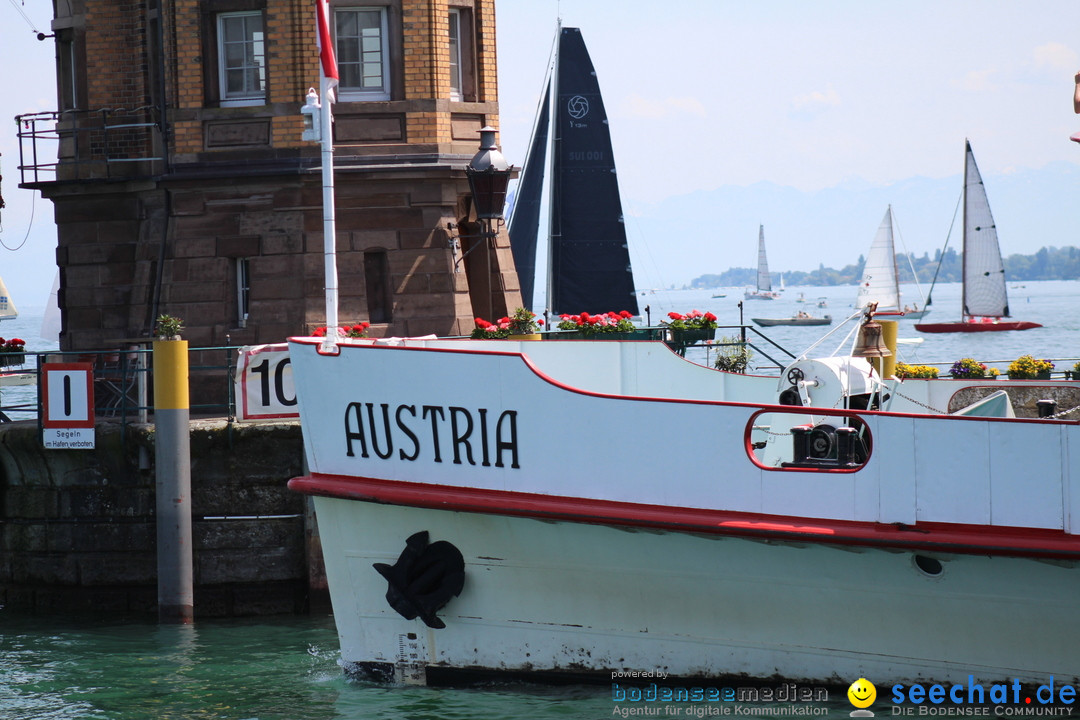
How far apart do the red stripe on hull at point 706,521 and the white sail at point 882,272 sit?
61126mm

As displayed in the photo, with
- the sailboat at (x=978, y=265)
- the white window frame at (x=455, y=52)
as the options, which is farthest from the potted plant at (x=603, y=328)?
the sailboat at (x=978, y=265)

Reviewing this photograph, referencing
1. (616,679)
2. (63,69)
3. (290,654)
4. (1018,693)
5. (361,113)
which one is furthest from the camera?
(63,69)

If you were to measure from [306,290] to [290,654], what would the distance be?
5342 mm

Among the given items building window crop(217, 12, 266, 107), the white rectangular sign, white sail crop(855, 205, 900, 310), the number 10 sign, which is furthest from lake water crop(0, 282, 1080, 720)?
white sail crop(855, 205, 900, 310)

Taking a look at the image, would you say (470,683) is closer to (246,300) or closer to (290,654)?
(290,654)

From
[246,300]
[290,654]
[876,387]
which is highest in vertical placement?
[246,300]

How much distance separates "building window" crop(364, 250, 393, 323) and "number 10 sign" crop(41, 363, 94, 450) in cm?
399

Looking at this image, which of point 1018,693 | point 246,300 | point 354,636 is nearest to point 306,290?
point 246,300

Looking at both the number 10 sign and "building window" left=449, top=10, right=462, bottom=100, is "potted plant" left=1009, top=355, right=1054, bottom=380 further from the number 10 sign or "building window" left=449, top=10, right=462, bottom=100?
the number 10 sign

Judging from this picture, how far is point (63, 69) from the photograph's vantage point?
17297 mm

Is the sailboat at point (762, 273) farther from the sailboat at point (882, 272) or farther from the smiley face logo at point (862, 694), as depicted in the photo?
the smiley face logo at point (862, 694)

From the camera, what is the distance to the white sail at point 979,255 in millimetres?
62219

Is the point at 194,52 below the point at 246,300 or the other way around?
the other way around

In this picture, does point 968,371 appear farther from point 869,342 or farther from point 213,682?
point 213,682
